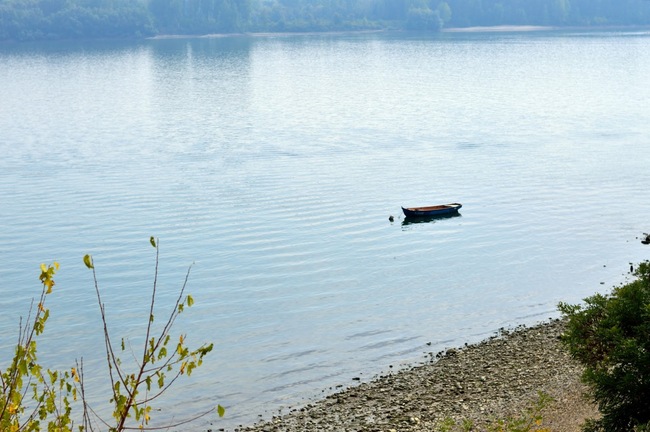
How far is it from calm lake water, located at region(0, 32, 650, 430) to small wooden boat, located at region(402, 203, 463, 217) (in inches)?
22.0

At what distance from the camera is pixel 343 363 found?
23.8 meters

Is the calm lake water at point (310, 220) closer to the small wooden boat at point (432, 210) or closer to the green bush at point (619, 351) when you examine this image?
the small wooden boat at point (432, 210)

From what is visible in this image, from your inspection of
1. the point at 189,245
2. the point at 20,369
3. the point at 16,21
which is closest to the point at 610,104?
the point at 189,245

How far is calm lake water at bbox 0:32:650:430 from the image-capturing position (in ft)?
85.4

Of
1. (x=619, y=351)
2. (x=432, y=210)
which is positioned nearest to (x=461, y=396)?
(x=619, y=351)

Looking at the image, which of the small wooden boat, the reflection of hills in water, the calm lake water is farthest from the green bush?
the reflection of hills in water

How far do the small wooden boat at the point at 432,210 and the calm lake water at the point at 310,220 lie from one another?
0.56 m

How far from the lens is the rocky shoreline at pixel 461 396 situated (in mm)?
18594

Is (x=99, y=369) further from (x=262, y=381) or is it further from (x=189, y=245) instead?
(x=189, y=245)

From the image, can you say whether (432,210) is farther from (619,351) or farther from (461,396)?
(619,351)

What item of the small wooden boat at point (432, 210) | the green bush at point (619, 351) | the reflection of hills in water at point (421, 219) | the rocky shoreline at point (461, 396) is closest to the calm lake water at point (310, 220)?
the reflection of hills in water at point (421, 219)

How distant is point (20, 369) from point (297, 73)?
A: 370ft

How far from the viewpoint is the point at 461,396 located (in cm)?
2034

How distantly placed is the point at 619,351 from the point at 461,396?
324 inches
